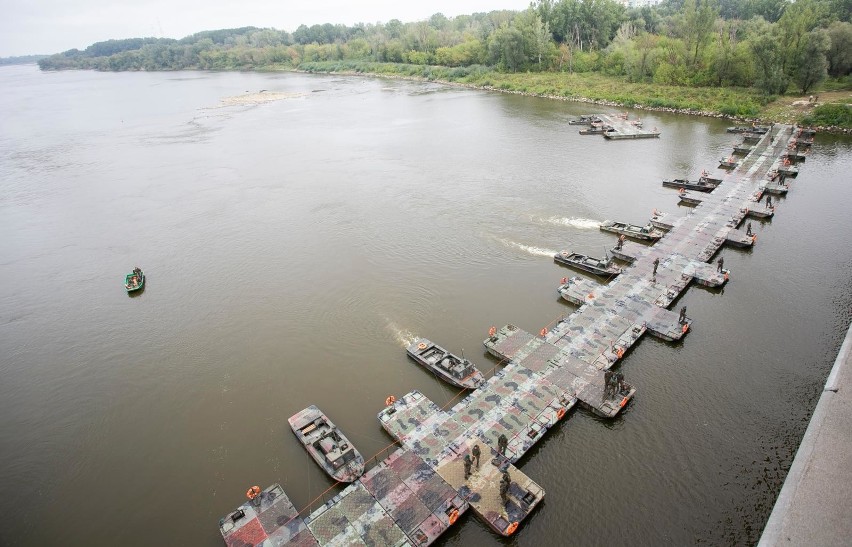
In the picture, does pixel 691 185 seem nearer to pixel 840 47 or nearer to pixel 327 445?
pixel 327 445

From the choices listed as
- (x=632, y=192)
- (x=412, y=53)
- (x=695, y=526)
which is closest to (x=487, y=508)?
(x=695, y=526)

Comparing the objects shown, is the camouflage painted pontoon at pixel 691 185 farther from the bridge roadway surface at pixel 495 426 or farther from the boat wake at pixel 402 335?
the boat wake at pixel 402 335

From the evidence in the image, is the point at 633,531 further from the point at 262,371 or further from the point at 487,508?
the point at 262,371

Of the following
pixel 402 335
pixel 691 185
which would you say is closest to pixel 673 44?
pixel 691 185

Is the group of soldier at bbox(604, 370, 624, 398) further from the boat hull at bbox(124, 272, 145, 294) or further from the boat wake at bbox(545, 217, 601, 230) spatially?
the boat hull at bbox(124, 272, 145, 294)

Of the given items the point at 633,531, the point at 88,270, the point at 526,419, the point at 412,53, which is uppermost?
the point at 412,53

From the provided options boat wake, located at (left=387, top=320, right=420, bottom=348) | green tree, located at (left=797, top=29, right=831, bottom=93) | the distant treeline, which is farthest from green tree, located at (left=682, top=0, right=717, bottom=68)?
boat wake, located at (left=387, top=320, right=420, bottom=348)

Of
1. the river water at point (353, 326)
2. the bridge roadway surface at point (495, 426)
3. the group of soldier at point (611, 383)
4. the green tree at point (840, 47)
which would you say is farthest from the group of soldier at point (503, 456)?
the green tree at point (840, 47)

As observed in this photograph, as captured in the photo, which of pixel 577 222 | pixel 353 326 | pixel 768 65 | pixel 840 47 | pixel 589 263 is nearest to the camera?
pixel 353 326
